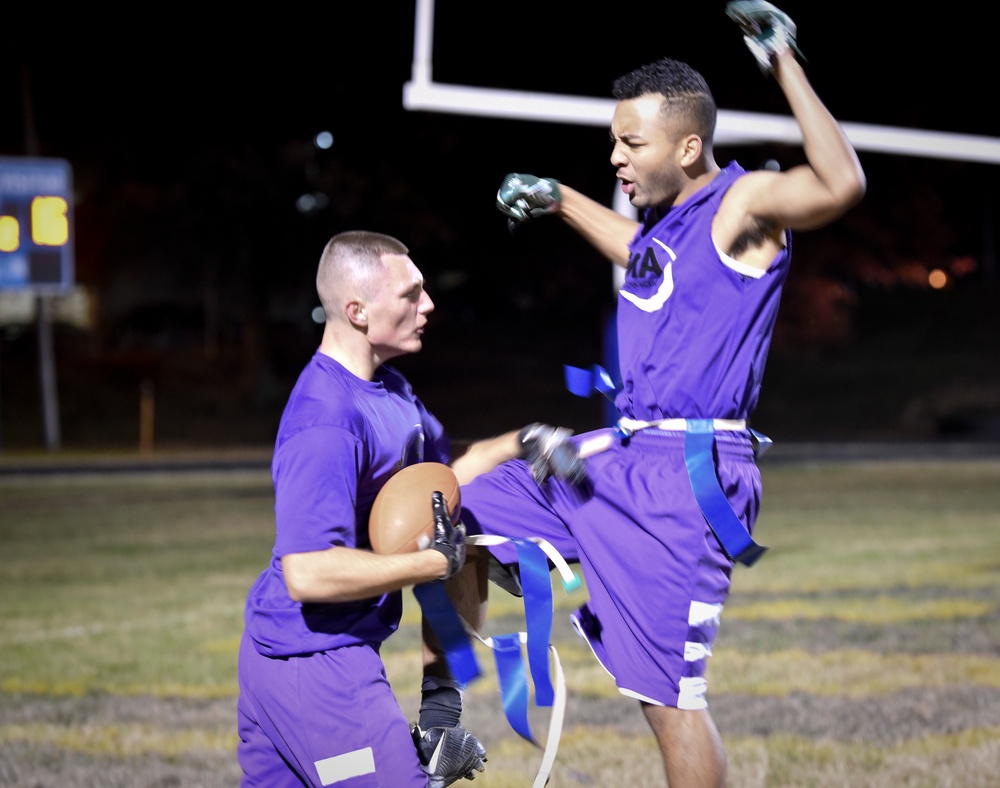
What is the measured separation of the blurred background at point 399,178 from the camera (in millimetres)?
27656

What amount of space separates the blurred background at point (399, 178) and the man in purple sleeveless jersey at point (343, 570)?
55.9ft

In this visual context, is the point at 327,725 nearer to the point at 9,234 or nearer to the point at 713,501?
the point at 713,501

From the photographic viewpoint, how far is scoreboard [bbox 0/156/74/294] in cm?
2255

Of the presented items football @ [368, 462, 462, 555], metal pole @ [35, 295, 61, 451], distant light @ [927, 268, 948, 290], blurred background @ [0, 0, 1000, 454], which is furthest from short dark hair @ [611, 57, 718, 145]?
distant light @ [927, 268, 948, 290]

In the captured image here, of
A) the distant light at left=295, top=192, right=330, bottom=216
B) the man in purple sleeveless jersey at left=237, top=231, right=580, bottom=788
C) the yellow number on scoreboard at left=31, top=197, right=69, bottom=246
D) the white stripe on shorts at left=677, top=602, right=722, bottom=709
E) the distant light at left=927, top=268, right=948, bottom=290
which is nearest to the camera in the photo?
the man in purple sleeveless jersey at left=237, top=231, right=580, bottom=788

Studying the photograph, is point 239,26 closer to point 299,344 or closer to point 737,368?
point 299,344

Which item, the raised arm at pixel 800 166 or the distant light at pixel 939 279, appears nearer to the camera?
the raised arm at pixel 800 166

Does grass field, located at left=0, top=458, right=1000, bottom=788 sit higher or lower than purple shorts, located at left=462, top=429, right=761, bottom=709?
lower

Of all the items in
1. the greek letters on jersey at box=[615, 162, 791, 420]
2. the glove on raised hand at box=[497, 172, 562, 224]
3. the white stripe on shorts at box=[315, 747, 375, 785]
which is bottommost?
the white stripe on shorts at box=[315, 747, 375, 785]

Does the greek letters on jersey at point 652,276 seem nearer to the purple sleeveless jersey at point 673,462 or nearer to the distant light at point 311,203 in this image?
the purple sleeveless jersey at point 673,462

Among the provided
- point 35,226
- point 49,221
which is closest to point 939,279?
point 49,221

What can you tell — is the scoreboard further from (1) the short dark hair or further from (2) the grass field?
(1) the short dark hair

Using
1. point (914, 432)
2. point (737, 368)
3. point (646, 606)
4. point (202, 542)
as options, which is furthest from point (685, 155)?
point (914, 432)

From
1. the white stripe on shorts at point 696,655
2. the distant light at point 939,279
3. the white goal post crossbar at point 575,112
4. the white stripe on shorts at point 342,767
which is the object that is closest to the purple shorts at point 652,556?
the white stripe on shorts at point 696,655
